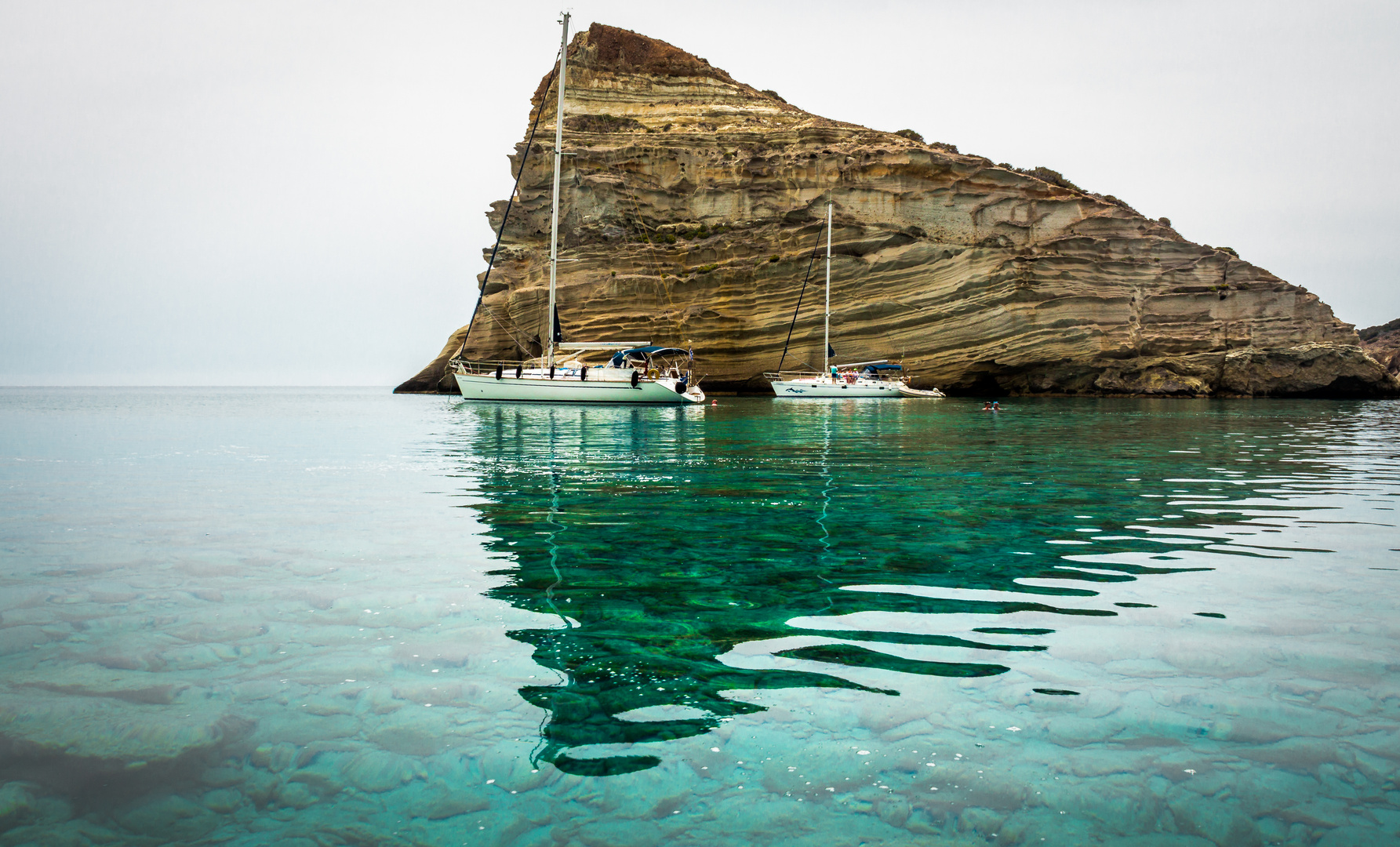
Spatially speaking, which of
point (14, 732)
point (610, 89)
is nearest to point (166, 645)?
point (14, 732)

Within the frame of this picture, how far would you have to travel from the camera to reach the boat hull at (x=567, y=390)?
127ft

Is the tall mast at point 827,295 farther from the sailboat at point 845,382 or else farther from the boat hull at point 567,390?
the boat hull at point 567,390

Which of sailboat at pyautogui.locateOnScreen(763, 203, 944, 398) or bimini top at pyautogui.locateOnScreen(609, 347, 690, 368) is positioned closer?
bimini top at pyautogui.locateOnScreen(609, 347, 690, 368)

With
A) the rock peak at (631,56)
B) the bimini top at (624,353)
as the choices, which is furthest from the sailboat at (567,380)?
the rock peak at (631,56)

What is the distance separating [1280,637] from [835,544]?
3.19 metres

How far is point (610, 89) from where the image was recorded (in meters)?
65.1

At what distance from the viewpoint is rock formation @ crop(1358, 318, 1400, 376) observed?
8094 cm

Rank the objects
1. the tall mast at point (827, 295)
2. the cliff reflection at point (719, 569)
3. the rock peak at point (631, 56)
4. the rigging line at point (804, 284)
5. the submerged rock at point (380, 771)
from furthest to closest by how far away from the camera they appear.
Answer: the rock peak at point (631, 56) < the rigging line at point (804, 284) < the tall mast at point (827, 295) < the cliff reflection at point (719, 569) < the submerged rock at point (380, 771)

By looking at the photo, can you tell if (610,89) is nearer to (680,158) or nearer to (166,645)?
(680,158)

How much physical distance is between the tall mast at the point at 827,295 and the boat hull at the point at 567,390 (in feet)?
44.9

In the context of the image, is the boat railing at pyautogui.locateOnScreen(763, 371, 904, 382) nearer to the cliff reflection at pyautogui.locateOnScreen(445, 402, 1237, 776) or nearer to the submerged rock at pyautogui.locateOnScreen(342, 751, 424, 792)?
the cliff reflection at pyautogui.locateOnScreen(445, 402, 1237, 776)

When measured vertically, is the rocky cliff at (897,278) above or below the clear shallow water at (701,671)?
above

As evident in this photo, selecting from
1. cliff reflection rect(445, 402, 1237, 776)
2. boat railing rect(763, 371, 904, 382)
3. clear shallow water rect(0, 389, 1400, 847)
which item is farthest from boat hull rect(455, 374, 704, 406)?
clear shallow water rect(0, 389, 1400, 847)

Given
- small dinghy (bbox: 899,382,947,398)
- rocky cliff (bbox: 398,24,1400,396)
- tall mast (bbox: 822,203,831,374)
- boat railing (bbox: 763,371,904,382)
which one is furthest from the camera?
rocky cliff (bbox: 398,24,1400,396)
